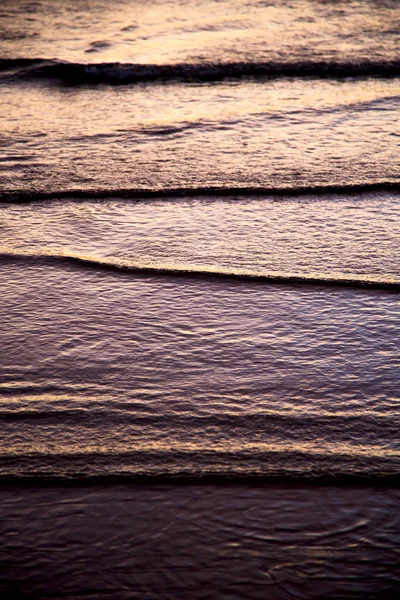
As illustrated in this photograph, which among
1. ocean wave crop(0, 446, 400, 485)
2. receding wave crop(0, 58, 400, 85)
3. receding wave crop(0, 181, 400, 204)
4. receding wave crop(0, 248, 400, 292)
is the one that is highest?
receding wave crop(0, 58, 400, 85)

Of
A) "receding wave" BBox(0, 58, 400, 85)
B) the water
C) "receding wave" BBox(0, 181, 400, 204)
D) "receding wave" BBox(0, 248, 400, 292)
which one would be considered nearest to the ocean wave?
the water

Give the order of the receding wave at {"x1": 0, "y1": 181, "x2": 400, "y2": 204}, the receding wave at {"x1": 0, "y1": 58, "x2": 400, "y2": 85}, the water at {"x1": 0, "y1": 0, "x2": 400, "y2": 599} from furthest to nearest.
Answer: the receding wave at {"x1": 0, "y1": 58, "x2": 400, "y2": 85} → the receding wave at {"x1": 0, "y1": 181, "x2": 400, "y2": 204} → the water at {"x1": 0, "y1": 0, "x2": 400, "y2": 599}

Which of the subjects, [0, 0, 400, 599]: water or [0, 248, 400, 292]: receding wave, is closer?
[0, 0, 400, 599]: water

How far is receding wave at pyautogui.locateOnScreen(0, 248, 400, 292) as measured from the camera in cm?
146

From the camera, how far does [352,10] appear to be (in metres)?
3.67

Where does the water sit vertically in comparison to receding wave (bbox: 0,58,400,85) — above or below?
below

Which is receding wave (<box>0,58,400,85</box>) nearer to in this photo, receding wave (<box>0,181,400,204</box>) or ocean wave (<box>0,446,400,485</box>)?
receding wave (<box>0,181,400,204</box>)

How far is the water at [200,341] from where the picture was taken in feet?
2.92

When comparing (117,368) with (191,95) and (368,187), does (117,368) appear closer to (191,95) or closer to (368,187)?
(368,187)

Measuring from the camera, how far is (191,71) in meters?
2.85

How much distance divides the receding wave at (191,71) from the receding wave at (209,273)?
1.40m

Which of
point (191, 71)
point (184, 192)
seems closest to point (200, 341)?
point (184, 192)

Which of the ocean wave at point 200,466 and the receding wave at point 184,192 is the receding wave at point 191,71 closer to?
the receding wave at point 184,192

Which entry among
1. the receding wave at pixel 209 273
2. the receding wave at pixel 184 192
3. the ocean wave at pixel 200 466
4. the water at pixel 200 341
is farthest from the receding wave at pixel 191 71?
the ocean wave at pixel 200 466
